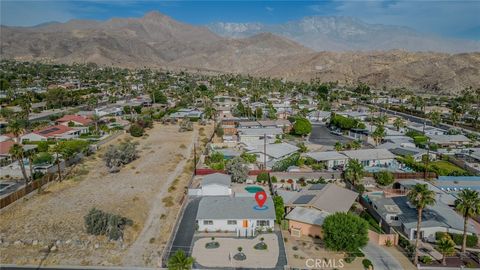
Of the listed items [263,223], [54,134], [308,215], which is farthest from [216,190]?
[54,134]

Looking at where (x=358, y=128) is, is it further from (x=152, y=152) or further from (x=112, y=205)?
(x=112, y=205)

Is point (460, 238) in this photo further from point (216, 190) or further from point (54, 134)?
point (54, 134)

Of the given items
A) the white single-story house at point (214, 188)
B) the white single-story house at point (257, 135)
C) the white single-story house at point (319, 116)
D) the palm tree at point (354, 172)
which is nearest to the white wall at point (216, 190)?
the white single-story house at point (214, 188)

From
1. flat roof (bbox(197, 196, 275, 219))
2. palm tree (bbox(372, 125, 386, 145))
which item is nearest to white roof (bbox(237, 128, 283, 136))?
palm tree (bbox(372, 125, 386, 145))

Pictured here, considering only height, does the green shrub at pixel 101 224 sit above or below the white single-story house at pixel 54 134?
below

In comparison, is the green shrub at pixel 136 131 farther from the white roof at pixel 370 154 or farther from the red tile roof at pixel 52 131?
the white roof at pixel 370 154

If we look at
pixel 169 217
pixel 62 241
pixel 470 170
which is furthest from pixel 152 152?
pixel 470 170
